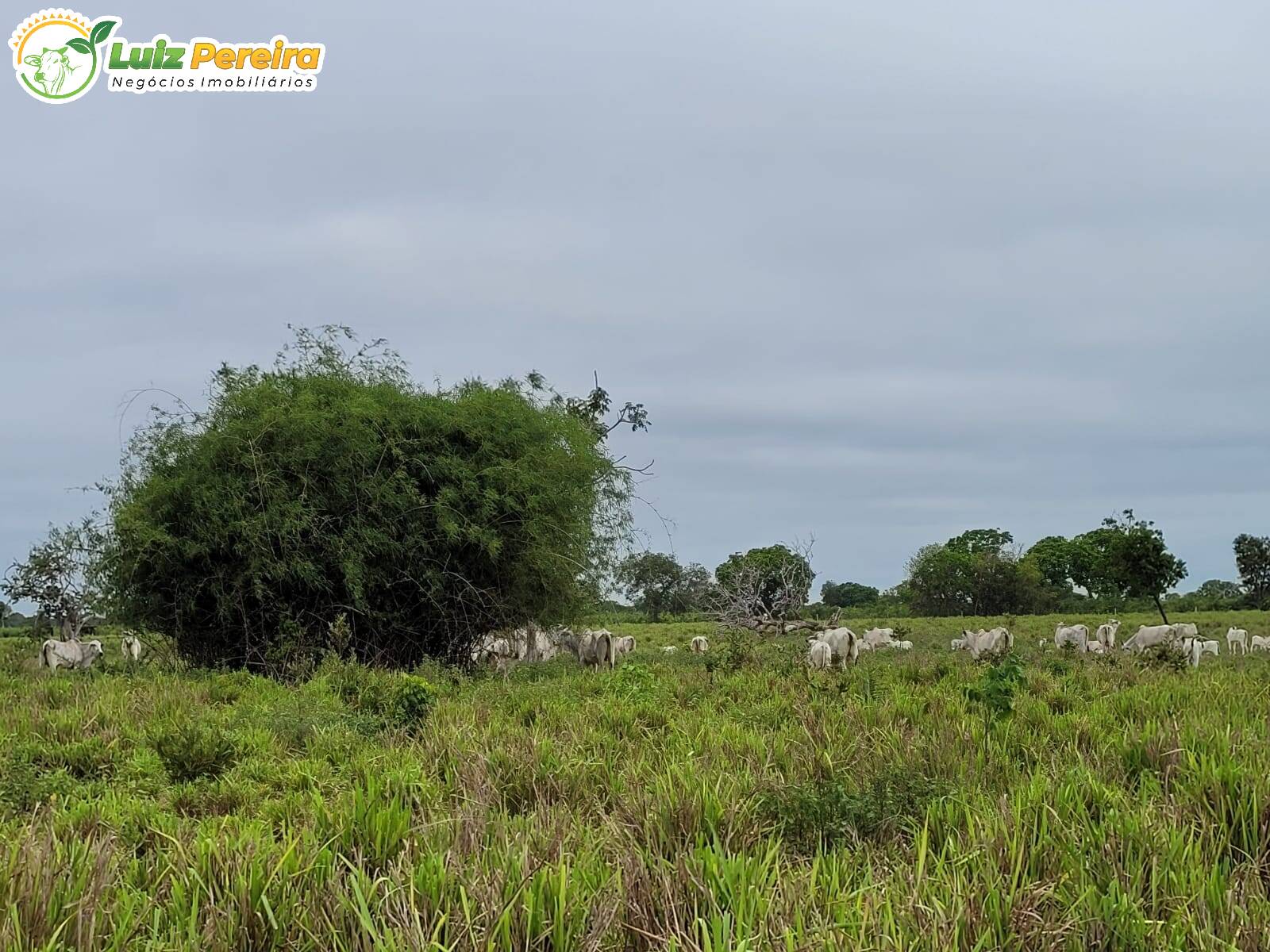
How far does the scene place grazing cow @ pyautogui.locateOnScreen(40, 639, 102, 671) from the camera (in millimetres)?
18531

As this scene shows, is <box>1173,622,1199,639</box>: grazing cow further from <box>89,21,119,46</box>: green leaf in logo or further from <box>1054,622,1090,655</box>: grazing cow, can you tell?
<box>89,21,119,46</box>: green leaf in logo

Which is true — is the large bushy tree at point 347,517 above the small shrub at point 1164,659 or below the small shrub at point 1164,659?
above

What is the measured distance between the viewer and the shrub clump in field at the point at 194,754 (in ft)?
22.9

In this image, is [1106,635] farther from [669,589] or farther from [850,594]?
[850,594]

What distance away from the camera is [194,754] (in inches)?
→ 278

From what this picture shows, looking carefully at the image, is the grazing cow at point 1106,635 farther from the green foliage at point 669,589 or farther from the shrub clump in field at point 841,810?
the green foliage at point 669,589

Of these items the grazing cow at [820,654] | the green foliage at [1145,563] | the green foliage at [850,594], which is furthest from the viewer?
the green foliage at [850,594]

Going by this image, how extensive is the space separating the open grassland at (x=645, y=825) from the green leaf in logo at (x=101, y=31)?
28.0ft

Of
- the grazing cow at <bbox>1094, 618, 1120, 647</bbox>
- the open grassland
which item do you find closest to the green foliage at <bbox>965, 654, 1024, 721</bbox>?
the open grassland

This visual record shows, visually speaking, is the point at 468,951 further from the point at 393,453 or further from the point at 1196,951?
the point at 393,453

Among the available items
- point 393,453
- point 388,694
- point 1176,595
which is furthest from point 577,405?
point 1176,595

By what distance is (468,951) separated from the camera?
2.77 m

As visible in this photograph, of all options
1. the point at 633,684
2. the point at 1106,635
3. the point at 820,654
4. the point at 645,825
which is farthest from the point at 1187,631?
the point at 645,825

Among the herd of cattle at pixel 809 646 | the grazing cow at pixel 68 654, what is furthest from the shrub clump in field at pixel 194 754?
the grazing cow at pixel 68 654
